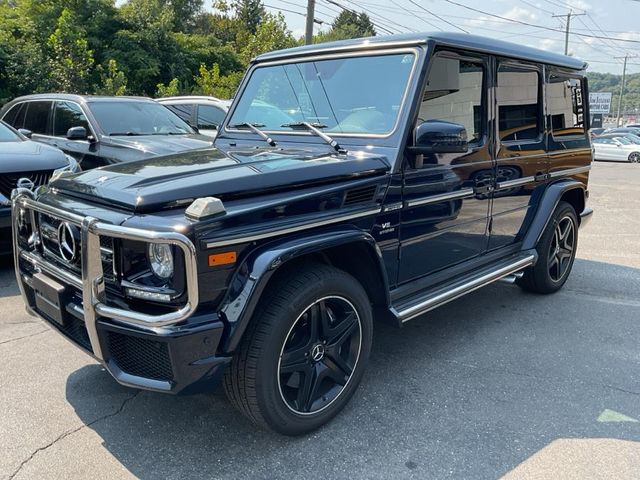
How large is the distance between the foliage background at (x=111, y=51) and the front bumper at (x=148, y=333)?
17.3 meters

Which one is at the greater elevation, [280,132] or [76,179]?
[280,132]

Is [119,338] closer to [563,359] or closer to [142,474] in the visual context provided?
[142,474]

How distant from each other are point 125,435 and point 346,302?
1.37 m

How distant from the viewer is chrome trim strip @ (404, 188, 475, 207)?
3.33 metres

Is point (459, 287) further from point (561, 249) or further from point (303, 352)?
point (561, 249)

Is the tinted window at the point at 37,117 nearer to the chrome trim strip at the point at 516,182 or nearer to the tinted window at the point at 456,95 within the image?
the tinted window at the point at 456,95

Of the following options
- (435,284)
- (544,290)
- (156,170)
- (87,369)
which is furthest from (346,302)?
(544,290)

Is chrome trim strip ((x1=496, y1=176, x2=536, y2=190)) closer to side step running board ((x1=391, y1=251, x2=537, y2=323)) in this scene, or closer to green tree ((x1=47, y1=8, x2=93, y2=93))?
side step running board ((x1=391, y1=251, x2=537, y2=323))

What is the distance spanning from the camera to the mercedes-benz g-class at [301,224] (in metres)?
2.40

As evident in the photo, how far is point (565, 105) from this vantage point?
5023mm

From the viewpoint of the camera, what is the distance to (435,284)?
12.1 ft

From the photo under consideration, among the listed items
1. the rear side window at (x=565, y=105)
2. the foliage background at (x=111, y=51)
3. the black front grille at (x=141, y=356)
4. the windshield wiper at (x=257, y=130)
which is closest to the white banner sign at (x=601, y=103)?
the foliage background at (x=111, y=51)

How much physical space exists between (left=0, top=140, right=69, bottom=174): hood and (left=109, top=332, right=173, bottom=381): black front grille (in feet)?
12.5

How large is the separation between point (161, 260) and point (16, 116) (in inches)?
312
